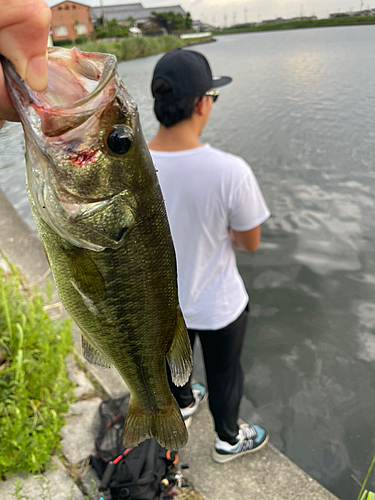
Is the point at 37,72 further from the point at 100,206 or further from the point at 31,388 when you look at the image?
the point at 31,388

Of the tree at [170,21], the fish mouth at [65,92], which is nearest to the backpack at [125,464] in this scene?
the fish mouth at [65,92]

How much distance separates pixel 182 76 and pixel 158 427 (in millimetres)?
1894

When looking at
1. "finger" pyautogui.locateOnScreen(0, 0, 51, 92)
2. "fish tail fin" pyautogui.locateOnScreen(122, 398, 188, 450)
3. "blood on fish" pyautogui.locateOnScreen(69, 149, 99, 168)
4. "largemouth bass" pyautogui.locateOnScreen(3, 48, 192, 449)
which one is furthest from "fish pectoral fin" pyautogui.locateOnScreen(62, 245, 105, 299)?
"fish tail fin" pyautogui.locateOnScreen(122, 398, 188, 450)

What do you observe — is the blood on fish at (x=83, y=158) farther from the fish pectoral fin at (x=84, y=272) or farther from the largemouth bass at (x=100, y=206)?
the fish pectoral fin at (x=84, y=272)

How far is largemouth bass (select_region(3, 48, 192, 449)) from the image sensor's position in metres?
0.86

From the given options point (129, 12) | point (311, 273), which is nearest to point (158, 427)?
point (311, 273)

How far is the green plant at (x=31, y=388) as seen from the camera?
2.21m

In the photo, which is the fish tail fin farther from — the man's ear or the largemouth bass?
the man's ear

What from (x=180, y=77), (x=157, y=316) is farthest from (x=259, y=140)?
(x=157, y=316)

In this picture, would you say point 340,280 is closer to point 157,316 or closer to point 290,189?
point 290,189

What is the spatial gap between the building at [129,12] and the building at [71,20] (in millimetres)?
9070

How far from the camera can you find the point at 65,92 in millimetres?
885

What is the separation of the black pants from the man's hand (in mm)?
1915

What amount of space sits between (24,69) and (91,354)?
0.95 metres
